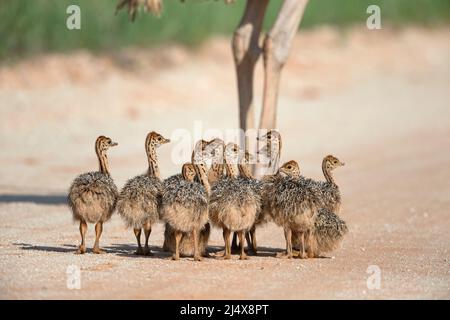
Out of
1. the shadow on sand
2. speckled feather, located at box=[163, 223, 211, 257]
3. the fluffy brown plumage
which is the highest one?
the shadow on sand

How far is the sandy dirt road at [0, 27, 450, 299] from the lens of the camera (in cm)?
802

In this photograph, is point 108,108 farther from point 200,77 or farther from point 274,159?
point 274,159

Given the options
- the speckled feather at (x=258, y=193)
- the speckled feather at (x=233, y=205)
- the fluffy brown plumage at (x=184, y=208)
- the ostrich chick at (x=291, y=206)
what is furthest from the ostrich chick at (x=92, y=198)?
the ostrich chick at (x=291, y=206)

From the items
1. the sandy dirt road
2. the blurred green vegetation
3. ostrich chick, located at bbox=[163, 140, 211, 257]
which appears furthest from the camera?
the blurred green vegetation

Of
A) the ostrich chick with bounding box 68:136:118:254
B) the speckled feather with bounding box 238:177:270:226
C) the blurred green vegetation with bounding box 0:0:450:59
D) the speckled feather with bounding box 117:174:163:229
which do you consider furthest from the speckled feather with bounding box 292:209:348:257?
the blurred green vegetation with bounding box 0:0:450:59

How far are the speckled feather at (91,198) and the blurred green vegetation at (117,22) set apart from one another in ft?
35.4

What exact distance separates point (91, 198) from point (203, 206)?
2.92 feet

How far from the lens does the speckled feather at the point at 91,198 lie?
28.7 feet

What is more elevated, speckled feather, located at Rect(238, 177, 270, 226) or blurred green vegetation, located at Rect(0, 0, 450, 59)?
blurred green vegetation, located at Rect(0, 0, 450, 59)

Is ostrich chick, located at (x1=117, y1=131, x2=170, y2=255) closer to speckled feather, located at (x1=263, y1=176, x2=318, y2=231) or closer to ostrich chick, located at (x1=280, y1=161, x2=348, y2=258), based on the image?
speckled feather, located at (x1=263, y1=176, x2=318, y2=231)

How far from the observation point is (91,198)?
344 inches

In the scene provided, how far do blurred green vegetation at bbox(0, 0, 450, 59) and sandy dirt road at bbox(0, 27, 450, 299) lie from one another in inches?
13.6

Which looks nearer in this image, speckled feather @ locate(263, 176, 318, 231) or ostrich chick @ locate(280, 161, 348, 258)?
speckled feather @ locate(263, 176, 318, 231)

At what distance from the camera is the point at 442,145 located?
57.4 ft
